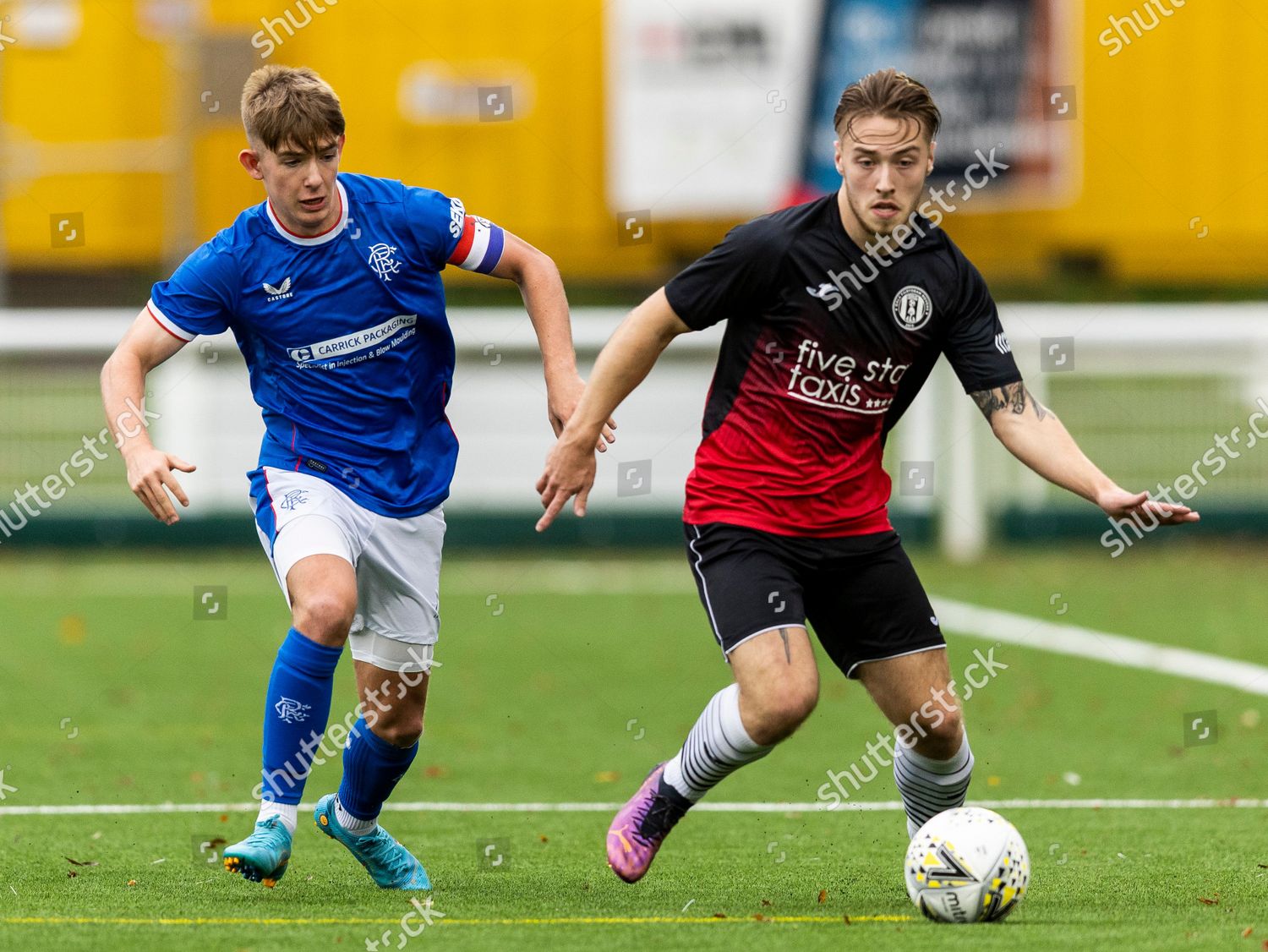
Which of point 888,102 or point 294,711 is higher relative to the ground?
point 888,102

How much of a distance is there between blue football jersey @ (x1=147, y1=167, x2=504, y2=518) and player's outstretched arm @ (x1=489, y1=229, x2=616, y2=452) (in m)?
0.07

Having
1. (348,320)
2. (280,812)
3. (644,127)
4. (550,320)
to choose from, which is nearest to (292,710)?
(280,812)

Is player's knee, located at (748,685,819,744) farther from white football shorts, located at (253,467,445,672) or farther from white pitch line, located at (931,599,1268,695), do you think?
white pitch line, located at (931,599,1268,695)

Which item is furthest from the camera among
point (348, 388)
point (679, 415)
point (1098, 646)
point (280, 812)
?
point (679, 415)

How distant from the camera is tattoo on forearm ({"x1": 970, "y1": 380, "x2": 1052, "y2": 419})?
526cm

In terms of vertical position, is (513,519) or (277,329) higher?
(277,329)

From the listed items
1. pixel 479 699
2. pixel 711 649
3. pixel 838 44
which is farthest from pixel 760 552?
pixel 838 44

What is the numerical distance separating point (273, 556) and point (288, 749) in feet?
1.71

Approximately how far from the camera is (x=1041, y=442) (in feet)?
17.1

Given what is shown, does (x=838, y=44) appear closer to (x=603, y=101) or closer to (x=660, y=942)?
(x=603, y=101)

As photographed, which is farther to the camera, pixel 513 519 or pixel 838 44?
pixel 838 44

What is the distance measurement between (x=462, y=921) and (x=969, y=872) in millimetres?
1228

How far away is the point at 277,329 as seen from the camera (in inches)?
213

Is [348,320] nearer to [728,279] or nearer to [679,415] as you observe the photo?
[728,279]
